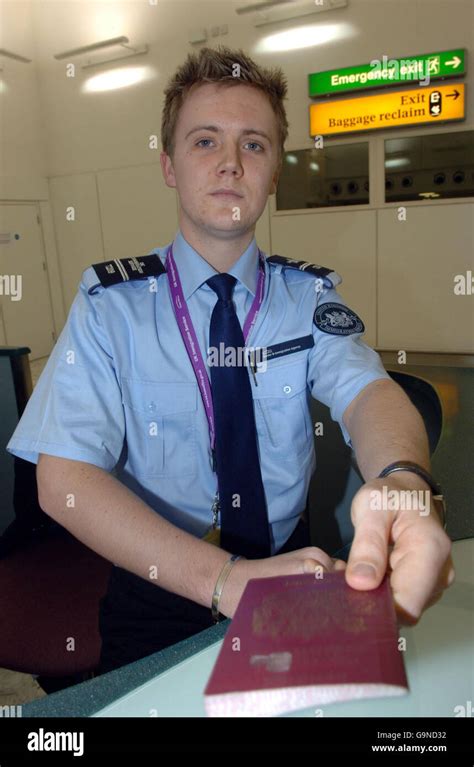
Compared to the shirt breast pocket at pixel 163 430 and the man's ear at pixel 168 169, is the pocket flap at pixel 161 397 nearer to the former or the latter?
the shirt breast pocket at pixel 163 430

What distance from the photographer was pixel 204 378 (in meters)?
1.12

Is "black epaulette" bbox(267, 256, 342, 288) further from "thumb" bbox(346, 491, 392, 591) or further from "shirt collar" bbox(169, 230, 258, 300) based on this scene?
"thumb" bbox(346, 491, 392, 591)

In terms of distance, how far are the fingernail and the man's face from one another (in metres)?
0.79

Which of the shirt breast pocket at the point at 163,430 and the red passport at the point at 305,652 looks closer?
the red passport at the point at 305,652

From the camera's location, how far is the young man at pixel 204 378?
1.01m

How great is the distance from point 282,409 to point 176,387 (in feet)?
0.78

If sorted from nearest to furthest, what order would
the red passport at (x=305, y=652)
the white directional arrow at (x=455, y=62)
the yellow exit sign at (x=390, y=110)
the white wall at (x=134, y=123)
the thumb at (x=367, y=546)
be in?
the red passport at (x=305, y=652)
the thumb at (x=367, y=546)
the white directional arrow at (x=455, y=62)
the yellow exit sign at (x=390, y=110)
the white wall at (x=134, y=123)

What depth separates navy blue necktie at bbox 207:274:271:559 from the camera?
1.08 m

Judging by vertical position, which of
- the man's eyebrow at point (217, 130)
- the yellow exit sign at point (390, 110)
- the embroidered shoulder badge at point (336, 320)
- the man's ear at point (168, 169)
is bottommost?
the embroidered shoulder badge at point (336, 320)

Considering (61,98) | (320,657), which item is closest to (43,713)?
(320,657)
